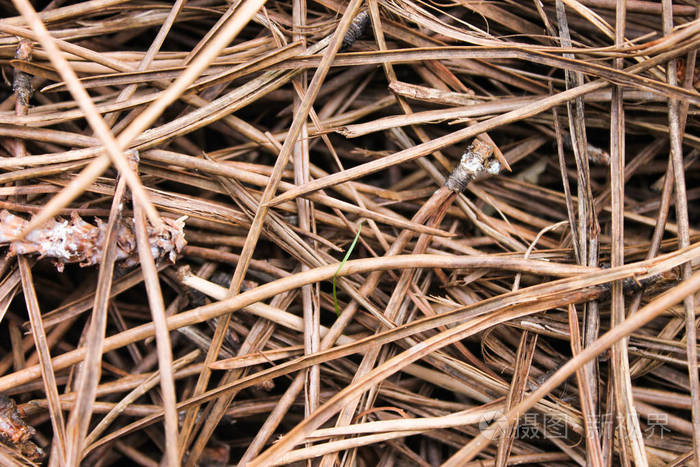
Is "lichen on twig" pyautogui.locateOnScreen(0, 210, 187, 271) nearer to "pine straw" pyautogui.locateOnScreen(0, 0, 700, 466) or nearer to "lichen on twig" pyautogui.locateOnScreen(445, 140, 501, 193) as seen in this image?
"pine straw" pyautogui.locateOnScreen(0, 0, 700, 466)

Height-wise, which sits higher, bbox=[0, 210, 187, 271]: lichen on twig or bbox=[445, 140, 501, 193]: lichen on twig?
bbox=[445, 140, 501, 193]: lichen on twig

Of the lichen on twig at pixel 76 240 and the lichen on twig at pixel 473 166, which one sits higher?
the lichen on twig at pixel 473 166

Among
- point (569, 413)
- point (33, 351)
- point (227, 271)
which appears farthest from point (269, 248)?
point (569, 413)

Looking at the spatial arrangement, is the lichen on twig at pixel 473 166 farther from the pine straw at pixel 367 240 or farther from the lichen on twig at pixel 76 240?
the lichen on twig at pixel 76 240

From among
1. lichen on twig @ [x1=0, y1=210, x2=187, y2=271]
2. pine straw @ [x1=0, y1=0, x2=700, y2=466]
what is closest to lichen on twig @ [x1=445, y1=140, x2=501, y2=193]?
pine straw @ [x1=0, y1=0, x2=700, y2=466]

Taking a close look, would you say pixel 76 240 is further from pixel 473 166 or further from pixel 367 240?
pixel 473 166

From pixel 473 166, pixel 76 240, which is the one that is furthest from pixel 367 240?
pixel 76 240

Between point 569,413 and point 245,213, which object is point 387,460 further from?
point 245,213

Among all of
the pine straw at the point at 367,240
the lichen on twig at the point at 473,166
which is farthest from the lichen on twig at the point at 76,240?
the lichen on twig at the point at 473,166
